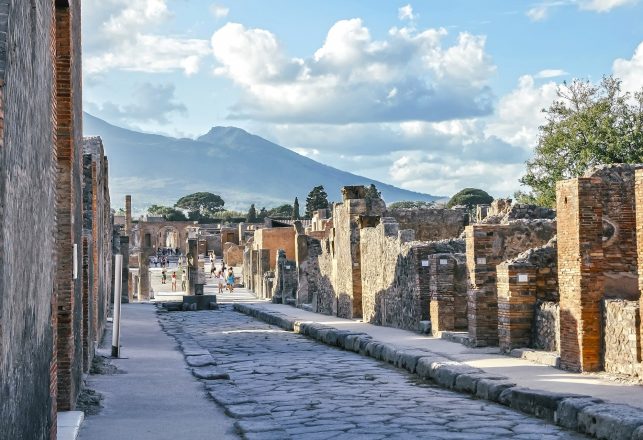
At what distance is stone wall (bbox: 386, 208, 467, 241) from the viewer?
1183 inches

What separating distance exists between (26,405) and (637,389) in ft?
23.6

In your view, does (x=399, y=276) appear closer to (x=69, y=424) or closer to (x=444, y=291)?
(x=444, y=291)

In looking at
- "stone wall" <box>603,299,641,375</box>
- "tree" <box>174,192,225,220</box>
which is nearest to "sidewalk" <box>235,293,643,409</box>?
"stone wall" <box>603,299,641,375</box>

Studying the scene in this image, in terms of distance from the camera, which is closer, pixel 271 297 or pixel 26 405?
pixel 26 405

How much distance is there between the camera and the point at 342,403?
37.0ft

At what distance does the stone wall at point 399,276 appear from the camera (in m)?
20.1

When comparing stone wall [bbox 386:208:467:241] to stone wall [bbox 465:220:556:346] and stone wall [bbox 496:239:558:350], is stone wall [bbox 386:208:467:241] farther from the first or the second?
stone wall [bbox 496:239:558:350]

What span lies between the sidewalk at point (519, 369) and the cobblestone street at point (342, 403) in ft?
2.42

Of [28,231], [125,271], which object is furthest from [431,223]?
[28,231]

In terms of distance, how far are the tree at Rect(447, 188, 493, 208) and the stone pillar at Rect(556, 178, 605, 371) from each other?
345ft

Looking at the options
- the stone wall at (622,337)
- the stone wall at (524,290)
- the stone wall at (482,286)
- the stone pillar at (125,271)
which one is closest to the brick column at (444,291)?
the stone wall at (482,286)

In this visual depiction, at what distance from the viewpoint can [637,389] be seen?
10656 millimetres

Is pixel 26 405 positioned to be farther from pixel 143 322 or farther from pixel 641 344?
pixel 143 322

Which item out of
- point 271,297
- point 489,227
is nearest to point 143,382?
point 489,227
